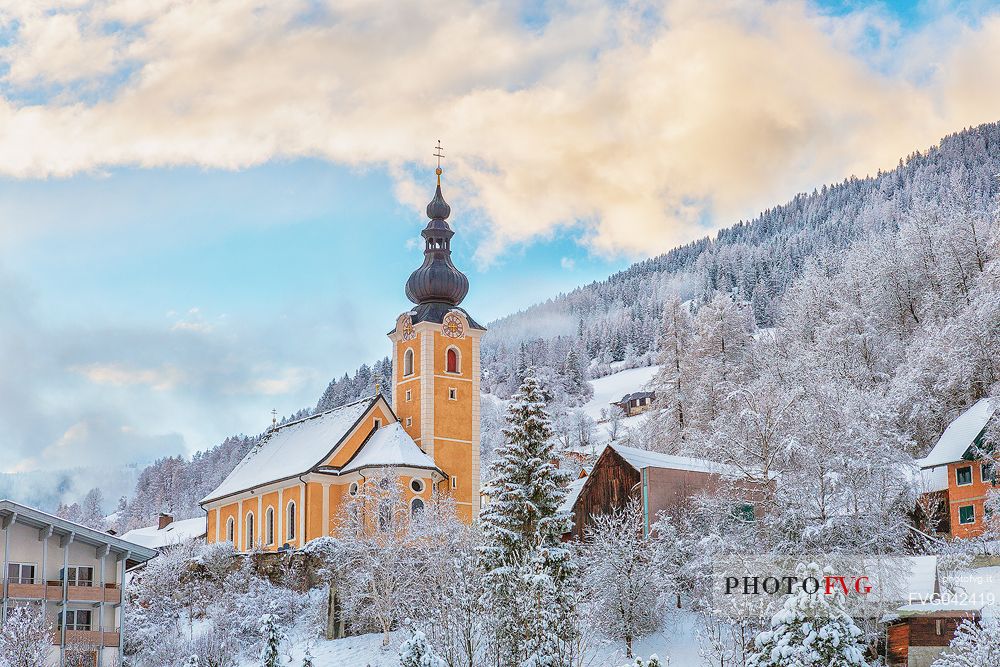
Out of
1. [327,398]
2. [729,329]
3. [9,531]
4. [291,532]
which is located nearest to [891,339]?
[729,329]

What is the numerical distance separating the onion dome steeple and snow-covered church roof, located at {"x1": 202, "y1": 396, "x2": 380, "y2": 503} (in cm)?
650

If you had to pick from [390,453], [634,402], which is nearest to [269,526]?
[390,453]

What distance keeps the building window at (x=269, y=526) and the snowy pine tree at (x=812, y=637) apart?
45.8 m

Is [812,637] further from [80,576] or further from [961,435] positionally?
[80,576]

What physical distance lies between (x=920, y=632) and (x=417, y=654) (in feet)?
43.2

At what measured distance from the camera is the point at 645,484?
45.9 metres

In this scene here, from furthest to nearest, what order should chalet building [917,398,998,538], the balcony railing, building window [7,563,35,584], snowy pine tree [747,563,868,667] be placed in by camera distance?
chalet building [917,398,998,538]
building window [7,563,35,584]
the balcony railing
snowy pine tree [747,563,868,667]

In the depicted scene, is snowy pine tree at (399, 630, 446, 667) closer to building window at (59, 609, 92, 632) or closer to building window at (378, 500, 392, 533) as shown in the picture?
building window at (59, 609, 92, 632)

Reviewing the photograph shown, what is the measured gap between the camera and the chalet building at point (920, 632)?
29156mm

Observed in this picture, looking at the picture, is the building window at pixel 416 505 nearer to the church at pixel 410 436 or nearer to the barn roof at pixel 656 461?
the church at pixel 410 436

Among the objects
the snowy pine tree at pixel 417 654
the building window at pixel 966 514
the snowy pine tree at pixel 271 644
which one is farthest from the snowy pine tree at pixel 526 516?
the building window at pixel 966 514

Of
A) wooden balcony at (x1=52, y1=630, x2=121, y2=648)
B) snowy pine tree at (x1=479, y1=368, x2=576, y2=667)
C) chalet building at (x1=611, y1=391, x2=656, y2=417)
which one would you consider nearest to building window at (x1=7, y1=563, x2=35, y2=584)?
wooden balcony at (x1=52, y1=630, x2=121, y2=648)

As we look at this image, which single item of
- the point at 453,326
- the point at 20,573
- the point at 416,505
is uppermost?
the point at 453,326

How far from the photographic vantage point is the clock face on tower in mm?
62938
